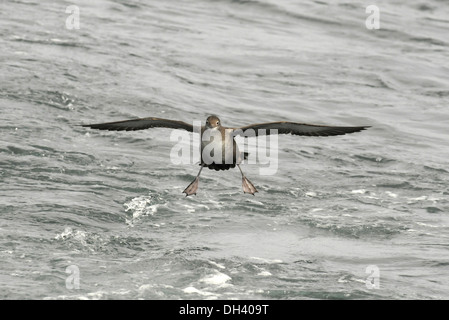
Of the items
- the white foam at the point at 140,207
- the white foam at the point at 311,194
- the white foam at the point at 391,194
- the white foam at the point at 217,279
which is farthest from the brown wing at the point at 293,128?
the white foam at the point at 391,194

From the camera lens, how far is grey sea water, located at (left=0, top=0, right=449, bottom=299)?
14.2 metres

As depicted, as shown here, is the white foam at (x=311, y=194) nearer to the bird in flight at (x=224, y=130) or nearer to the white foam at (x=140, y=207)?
the white foam at (x=140, y=207)

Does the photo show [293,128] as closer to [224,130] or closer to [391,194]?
[224,130]

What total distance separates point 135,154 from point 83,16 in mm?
10750

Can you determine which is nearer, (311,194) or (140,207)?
(140,207)

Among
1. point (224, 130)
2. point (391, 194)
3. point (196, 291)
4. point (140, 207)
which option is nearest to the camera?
point (224, 130)

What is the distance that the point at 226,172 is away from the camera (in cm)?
1944

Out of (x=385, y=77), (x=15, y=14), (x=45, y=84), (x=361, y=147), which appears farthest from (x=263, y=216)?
(x=15, y=14)

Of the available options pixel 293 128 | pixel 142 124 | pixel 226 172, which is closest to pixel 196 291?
pixel 142 124

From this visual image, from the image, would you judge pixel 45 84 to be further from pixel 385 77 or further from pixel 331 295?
pixel 331 295

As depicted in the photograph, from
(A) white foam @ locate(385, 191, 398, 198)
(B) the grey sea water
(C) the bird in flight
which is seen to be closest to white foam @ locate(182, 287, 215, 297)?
(B) the grey sea water

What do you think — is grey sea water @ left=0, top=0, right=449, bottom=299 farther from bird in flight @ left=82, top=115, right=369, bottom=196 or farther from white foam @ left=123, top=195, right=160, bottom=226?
bird in flight @ left=82, top=115, right=369, bottom=196

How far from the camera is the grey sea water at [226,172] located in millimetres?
14211

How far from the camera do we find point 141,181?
715 inches
